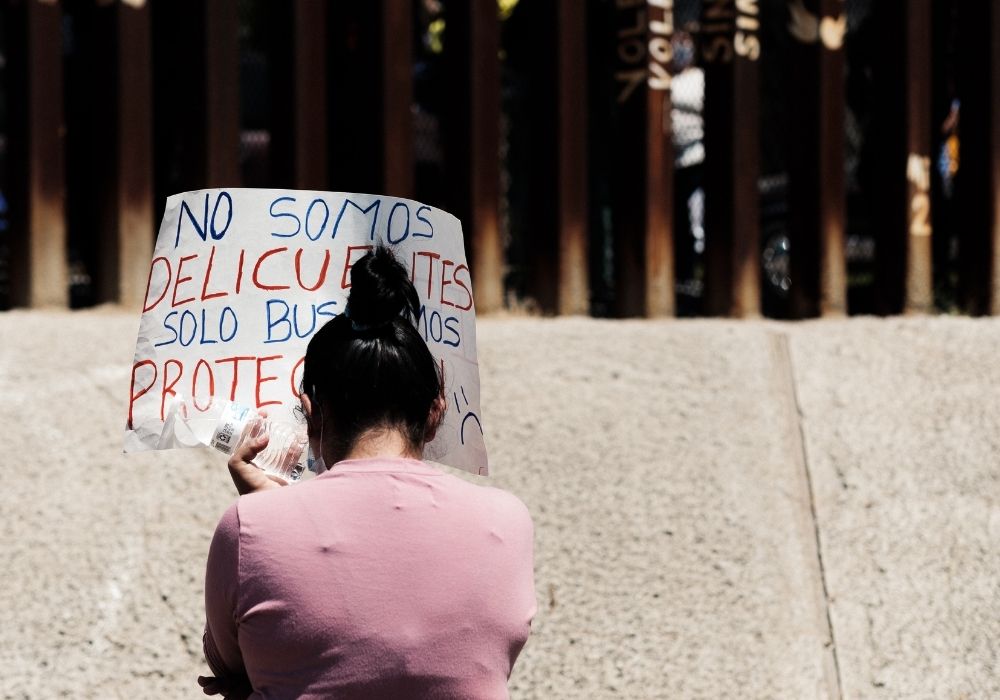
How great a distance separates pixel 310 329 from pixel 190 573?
5.09 feet

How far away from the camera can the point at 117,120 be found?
457 centimetres

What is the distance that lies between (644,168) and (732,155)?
0.37 metres

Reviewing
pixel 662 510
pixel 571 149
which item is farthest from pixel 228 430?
pixel 571 149

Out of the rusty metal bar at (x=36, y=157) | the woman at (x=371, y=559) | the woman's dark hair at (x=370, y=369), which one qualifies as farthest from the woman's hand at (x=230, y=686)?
the rusty metal bar at (x=36, y=157)

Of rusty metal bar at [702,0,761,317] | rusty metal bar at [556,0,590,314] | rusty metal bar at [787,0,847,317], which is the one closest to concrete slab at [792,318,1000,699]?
rusty metal bar at [787,0,847,317]

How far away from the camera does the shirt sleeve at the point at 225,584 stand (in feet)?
5.74

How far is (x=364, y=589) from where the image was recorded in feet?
5.71

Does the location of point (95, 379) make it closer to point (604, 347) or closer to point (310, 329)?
point (604, 347)

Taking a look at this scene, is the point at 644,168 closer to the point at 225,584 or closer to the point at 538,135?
the point at 538,135

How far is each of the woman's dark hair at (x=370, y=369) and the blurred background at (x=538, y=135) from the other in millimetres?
2859

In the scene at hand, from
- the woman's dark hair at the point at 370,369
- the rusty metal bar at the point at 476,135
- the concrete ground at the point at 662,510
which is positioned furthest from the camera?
the rusty metal bar at the point at 476,135

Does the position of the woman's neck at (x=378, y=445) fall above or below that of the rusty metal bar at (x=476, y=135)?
below

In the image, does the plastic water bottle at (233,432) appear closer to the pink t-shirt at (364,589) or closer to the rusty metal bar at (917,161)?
the pink t-shirt at (364,589)

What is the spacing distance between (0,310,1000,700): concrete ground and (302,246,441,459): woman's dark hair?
69.2 inches
